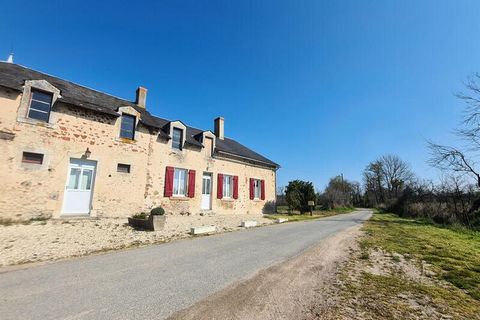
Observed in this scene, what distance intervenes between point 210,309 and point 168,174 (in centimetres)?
1093

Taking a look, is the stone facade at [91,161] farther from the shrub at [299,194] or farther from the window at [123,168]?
the shrub at [299,194]

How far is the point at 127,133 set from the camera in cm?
1220

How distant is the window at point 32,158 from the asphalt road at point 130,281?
6.26 m

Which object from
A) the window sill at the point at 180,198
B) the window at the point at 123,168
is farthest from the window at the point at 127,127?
the window sill at the point at 180,198

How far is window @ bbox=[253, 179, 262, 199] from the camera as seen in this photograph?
18.3 m

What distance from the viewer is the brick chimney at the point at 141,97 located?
15406mm

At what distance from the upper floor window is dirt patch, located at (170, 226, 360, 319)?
415 inches

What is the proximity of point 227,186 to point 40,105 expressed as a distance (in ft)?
34.5

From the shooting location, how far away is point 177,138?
1438cm

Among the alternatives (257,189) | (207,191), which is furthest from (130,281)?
(257,189)

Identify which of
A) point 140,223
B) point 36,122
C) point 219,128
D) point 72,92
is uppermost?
point 219,128

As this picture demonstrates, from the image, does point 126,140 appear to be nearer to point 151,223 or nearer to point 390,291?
point 151,223

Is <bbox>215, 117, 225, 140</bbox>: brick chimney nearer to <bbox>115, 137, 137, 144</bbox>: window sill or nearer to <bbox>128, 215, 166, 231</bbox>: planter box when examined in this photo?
<bbox>115, 137, 137, 144</bbox>: window sill

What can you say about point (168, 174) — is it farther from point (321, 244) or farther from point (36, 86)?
point (321, 244)
